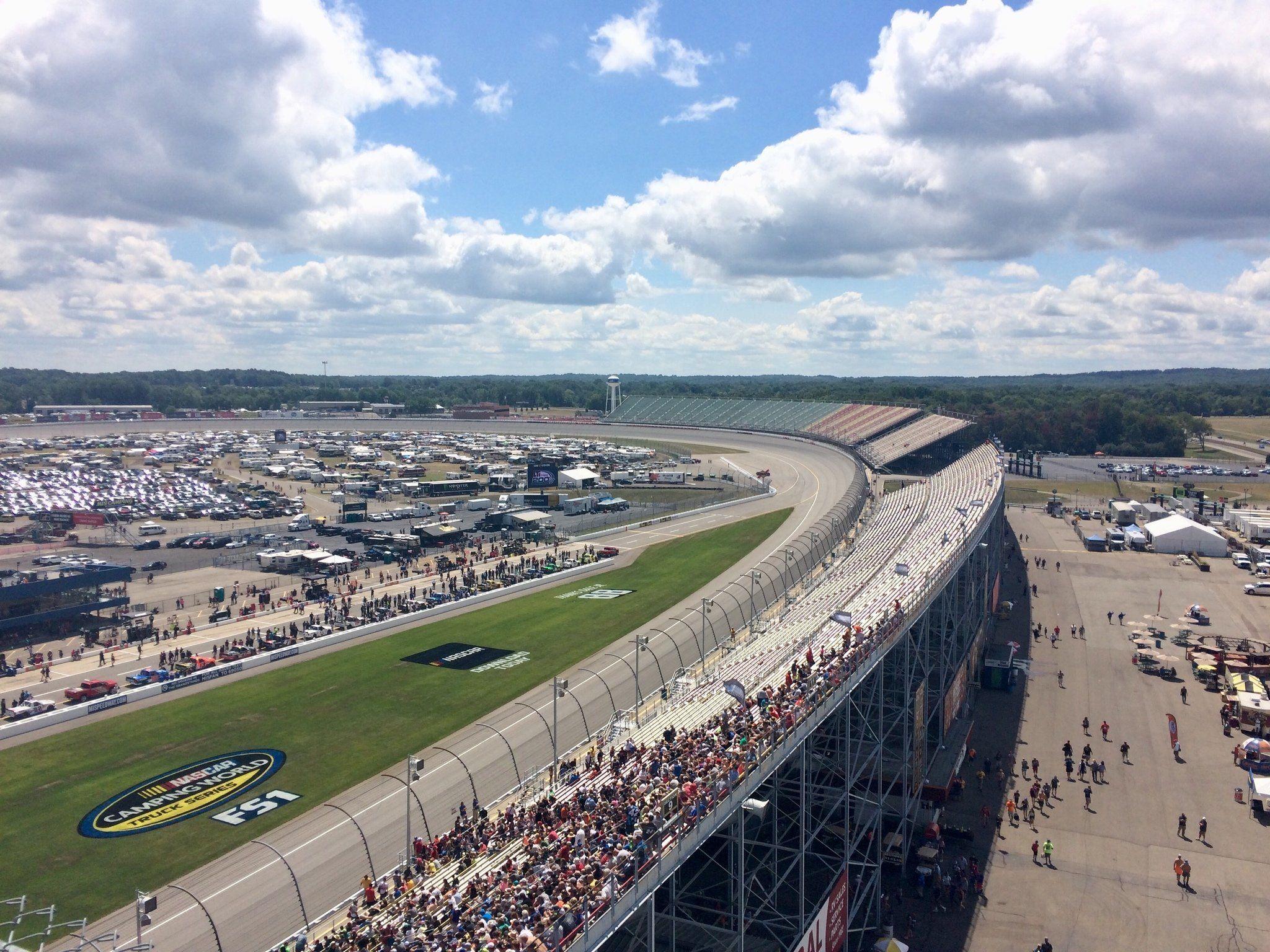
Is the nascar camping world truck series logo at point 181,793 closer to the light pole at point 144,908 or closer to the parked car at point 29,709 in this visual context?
the parked car at point 29,709

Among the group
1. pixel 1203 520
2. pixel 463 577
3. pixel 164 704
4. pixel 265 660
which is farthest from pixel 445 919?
pixel 1203 520

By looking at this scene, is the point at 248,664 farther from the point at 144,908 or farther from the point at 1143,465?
the point at 1143,465

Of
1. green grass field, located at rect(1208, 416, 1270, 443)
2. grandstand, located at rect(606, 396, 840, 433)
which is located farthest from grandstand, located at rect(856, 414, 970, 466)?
green grass field, located at rect(1208, 416, 1270, 443)

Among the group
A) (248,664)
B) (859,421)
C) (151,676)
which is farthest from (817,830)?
(859,421)

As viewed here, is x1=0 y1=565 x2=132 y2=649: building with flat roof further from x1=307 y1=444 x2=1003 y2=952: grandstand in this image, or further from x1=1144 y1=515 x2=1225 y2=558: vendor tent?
x1=1144 y1=515 x2=1225 y2=558: vendor tent

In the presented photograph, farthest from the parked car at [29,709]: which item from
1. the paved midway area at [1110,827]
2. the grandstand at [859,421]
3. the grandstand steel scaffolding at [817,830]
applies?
the grandstand at [859,421]

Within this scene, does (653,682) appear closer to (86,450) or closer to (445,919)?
(445,919)
